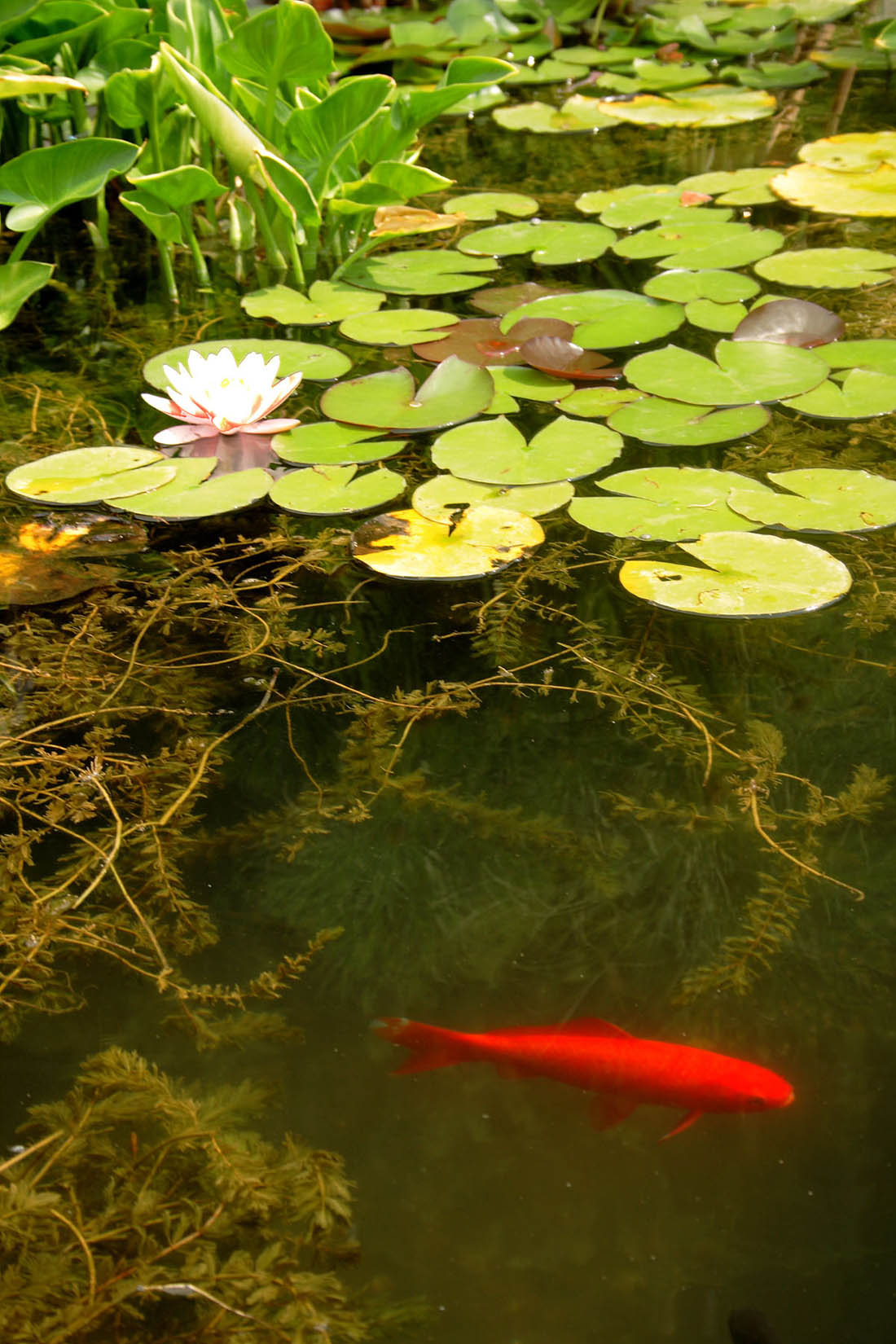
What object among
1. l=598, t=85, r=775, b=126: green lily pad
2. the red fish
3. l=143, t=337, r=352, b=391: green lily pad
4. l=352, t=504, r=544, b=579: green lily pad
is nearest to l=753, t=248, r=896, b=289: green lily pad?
l=143, t=337, r=352, b=391: green lily pad

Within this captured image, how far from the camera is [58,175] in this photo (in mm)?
2387

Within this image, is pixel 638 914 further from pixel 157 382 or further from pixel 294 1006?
pixel 157 382

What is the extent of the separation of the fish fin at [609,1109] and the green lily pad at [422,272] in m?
2.13

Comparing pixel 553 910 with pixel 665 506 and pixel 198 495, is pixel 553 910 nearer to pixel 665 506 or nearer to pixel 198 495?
pixel 665 506

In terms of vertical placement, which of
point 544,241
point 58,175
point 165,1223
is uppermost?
point 58,175

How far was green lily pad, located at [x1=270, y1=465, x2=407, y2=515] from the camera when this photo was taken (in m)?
1.91

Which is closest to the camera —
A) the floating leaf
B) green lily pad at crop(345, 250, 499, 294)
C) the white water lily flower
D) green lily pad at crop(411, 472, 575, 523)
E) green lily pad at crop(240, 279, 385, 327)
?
green lily pad at crop(411, 472, 575, 523)

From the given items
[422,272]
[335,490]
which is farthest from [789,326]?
[335,490]

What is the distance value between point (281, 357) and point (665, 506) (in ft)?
3.23

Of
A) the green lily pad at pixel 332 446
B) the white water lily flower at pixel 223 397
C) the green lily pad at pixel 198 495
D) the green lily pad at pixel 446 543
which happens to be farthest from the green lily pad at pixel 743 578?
the white water lily flower at pixel 223 397

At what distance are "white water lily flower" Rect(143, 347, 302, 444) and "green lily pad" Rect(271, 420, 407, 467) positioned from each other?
49 mm

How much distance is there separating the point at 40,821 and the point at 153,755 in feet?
0.54

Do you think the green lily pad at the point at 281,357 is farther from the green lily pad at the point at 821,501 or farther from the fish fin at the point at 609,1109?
the fish fin at the point at 609,1109

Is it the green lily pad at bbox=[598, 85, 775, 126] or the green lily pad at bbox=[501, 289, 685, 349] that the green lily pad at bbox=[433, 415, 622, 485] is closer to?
the green lily pad at bbox=[501, 289, 685, 349]
